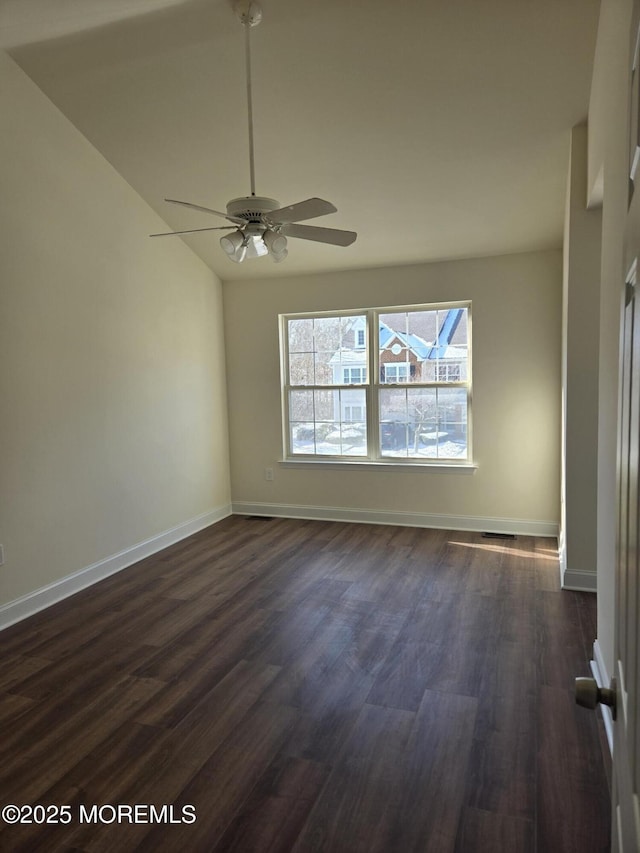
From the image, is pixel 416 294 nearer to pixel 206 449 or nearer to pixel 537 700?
pixel 206 449

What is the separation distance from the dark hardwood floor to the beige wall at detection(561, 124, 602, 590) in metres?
0.33

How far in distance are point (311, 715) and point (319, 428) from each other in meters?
3.48

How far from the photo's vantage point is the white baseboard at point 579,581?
356 cm

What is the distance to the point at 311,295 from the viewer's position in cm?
543

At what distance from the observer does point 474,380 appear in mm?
4922

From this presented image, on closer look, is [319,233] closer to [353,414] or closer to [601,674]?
[601,674]

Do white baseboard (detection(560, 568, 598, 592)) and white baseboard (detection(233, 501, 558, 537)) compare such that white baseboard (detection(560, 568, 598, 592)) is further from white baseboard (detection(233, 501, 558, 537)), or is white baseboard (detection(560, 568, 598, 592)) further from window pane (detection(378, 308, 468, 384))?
window pane (detection(378, 308, 468, 384))

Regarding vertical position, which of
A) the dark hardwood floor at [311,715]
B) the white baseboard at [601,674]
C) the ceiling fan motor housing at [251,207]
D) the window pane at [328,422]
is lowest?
the dark hardwood floor at [311,715]

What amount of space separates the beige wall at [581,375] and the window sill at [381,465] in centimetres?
148

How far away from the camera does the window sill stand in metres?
5.03

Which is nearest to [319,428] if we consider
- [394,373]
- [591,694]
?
[394,373]

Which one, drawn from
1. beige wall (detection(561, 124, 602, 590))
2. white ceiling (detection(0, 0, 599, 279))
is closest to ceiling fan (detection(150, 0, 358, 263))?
white ceiling (detection(0, 0, 599, 279))

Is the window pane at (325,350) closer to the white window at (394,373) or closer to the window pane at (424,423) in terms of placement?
the white window at (394,373)

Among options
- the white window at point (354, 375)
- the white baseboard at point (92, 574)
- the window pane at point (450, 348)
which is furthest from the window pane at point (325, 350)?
the white baseboard at point (92, 574)
